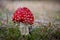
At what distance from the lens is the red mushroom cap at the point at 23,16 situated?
55.5 inches

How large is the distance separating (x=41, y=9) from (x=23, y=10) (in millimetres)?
134

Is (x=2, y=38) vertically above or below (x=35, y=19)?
below

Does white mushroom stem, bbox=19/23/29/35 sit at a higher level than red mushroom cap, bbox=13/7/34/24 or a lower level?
lower

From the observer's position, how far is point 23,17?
1.41 meters

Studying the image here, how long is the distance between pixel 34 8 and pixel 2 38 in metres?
0.31

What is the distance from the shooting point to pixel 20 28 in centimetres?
143

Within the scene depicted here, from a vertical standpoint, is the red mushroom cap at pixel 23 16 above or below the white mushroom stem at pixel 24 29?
above

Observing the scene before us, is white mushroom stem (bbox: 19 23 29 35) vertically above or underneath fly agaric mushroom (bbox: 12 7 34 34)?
underneath

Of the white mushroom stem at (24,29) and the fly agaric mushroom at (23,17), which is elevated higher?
the fly agaric mushroom at (23,17)

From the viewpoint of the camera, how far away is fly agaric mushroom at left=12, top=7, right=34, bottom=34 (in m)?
1.41

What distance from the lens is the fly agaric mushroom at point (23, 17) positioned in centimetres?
141

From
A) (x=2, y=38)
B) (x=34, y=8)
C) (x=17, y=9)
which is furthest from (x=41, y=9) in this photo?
(x=2, y=38)

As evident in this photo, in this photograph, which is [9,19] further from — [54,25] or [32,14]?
[54,25]

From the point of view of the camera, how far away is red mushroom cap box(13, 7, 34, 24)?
1.41 meters
